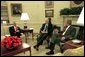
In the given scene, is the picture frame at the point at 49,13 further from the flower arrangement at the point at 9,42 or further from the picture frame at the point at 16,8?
the flower arrangement at the point at 9,42

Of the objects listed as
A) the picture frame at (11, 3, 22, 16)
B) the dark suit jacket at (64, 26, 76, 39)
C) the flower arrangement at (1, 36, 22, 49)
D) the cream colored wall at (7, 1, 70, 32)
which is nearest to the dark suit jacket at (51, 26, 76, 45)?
the dark suit jacket at (64, 26, 76, 39)

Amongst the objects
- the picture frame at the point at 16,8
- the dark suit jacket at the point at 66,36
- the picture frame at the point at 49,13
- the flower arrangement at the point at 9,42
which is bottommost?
the dark suit jacket at the point at 66,36

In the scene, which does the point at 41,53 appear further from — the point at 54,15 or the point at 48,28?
the point at 54,15

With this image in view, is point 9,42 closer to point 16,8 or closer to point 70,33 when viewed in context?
point 70,33

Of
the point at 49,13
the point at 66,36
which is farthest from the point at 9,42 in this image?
the point at 49,13

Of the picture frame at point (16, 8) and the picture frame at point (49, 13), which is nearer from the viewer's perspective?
the picture frame at point (49, 13)

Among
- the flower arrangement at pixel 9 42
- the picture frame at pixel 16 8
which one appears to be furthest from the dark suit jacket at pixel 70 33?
the picture frame at pixel 16 8

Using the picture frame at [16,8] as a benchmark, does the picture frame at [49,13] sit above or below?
below

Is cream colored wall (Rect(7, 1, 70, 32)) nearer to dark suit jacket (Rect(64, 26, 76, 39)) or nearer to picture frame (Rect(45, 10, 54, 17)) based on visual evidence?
picture frame (Rect(45, 10, 54, 17))

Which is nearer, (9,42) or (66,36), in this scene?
(9,42)

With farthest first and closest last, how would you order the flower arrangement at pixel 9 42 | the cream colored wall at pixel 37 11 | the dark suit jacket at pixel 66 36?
the cream colored wall at pixel 37 11 → the dark suit jacket at pixel 66 36 → the flower arrangement at pixel 9 42

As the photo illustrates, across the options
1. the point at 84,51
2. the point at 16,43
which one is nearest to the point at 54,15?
the point at 16,43

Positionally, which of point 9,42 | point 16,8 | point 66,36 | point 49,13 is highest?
point 16,8

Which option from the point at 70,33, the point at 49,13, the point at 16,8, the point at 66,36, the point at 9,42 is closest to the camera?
the point at 9,42
